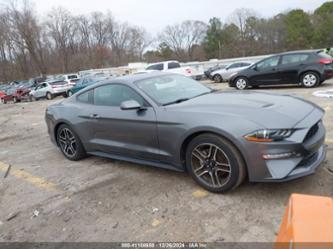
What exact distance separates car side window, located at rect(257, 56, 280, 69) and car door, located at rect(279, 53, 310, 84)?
23 centimetres

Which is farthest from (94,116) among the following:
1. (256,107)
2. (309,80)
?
→ (309,80)

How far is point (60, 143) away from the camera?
508 centimetres

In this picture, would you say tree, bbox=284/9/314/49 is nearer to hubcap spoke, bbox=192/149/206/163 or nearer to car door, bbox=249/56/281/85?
car door, bbox=249/56/281/85

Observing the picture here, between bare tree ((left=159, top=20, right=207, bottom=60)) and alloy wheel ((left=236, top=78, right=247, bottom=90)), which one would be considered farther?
bare tree ((left=159, top=20, right=207, bottom=60))

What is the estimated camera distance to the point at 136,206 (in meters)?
A: 3.15

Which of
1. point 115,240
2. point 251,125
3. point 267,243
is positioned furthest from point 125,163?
point 267,243

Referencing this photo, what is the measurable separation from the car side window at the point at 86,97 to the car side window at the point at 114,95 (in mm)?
129

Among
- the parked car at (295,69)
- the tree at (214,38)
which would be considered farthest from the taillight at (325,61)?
the tree at (214,38)

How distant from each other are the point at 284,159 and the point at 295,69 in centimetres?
892

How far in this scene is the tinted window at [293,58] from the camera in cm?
1043

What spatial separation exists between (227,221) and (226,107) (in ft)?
3.95

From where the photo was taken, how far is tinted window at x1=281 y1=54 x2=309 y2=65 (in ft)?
34.2

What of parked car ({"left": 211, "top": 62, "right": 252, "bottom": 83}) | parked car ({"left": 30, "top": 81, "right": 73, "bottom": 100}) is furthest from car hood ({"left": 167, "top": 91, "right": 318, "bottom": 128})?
parked car ({"left": 30, "top": 81, "right": 73, "bottom": 100})

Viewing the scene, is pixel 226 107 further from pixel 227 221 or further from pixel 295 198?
pixel 295 198
